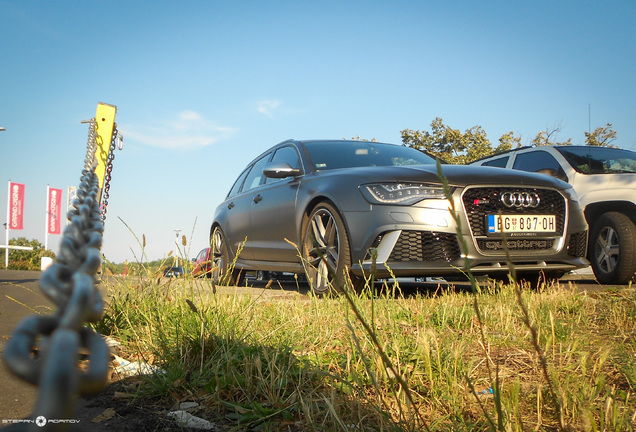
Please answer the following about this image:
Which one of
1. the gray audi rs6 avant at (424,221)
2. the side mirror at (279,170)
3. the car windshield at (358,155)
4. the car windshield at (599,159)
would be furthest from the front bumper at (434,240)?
the car windshield at (599,159)

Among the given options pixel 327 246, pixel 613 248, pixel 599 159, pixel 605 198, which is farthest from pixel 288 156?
pixel 599 159

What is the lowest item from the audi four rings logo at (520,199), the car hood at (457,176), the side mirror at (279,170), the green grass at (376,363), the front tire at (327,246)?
the green grass at (376,363)

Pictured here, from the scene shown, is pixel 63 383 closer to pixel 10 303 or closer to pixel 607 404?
pixel 607 404

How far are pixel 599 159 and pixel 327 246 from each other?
4289mm

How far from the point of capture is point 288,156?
6.69 m

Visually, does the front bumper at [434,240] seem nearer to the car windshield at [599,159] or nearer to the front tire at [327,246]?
the front tire at [327,246]

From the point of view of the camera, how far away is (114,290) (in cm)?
349

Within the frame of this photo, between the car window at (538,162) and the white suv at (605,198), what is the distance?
0.01 meters

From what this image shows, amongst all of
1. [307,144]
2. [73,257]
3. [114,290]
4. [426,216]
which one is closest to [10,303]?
[114,290]

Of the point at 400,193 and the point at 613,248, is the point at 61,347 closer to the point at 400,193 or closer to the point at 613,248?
the point at 400,193

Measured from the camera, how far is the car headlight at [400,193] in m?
4.66

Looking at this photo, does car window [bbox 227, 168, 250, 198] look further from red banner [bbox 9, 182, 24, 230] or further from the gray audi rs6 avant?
red banner [bbox 9, 182, 24, 230]

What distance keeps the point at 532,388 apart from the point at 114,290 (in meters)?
2.51

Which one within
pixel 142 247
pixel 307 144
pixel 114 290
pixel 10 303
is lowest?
pixel 10 303
